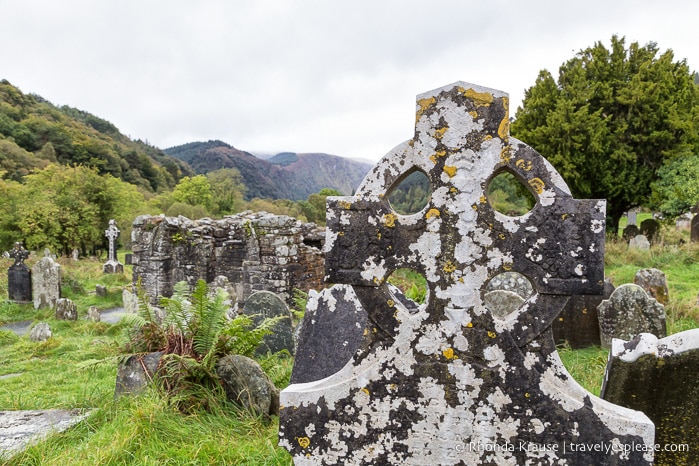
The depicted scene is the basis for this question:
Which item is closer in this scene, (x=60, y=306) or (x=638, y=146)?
(x=60, y=306)

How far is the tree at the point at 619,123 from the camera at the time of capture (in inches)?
675

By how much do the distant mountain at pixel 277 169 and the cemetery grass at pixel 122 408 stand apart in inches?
2691

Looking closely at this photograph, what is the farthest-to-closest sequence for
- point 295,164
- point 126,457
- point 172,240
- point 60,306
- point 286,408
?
point 295,164
point 172,240
point 60,306
point 126,457
point 286,408

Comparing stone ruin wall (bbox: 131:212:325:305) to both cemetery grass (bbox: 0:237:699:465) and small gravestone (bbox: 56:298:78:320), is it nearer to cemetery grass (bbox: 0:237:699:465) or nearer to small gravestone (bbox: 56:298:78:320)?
small gravestone (bbox: 56:298:78:320)

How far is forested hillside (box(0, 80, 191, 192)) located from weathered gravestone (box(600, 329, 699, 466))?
165 feet

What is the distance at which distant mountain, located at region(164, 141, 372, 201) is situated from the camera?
83.5 metres

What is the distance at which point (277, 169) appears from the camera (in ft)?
311

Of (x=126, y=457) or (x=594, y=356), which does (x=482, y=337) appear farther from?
(x=594, y=356)

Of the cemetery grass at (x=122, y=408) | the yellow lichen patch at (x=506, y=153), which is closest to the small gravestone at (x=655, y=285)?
the cemetery grass at (x=122, y=408)

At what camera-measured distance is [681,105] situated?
57.1 ft

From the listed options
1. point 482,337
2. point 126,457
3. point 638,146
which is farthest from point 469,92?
point 638,146

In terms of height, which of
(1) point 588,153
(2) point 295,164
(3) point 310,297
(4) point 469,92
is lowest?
(3) point 310,297

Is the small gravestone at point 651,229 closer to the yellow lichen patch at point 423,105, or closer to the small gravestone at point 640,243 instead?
the small gravestone at point 640,243

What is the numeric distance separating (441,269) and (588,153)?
1884 centimetres
